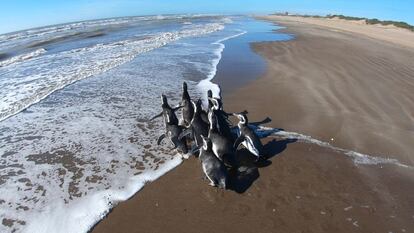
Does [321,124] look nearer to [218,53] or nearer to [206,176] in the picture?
[206,176]

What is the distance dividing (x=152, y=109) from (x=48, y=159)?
3.90 meters

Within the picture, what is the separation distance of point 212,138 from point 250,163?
95cm

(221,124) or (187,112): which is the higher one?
(221,124)

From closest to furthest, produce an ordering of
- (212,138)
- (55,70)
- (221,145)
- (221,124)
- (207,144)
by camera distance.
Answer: (207,144), (221,145), (212,138), (221,124), (55,70)

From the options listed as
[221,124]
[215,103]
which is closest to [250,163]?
[221,124]

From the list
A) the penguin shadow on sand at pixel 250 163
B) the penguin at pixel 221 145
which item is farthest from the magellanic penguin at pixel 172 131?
the penguin shadow on sand at pixel 250 163

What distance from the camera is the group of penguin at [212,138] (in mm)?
7797

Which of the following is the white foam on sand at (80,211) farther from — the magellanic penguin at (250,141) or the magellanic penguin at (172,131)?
the magellanic penguin at (250,141)

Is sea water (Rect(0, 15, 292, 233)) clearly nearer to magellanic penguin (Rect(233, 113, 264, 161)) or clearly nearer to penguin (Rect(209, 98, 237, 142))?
penguin (Rect(209, 98, 237, 142))

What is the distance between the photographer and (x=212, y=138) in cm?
869

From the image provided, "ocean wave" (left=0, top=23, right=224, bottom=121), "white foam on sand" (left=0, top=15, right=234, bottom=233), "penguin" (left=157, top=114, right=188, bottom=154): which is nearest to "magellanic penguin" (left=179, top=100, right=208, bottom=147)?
"penguin" (left=157, top=114, right=188, bottom=154)

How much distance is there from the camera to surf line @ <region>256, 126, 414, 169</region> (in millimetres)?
8641

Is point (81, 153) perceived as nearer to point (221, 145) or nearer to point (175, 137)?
point (175, 137)

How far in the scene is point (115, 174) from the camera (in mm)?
8469
